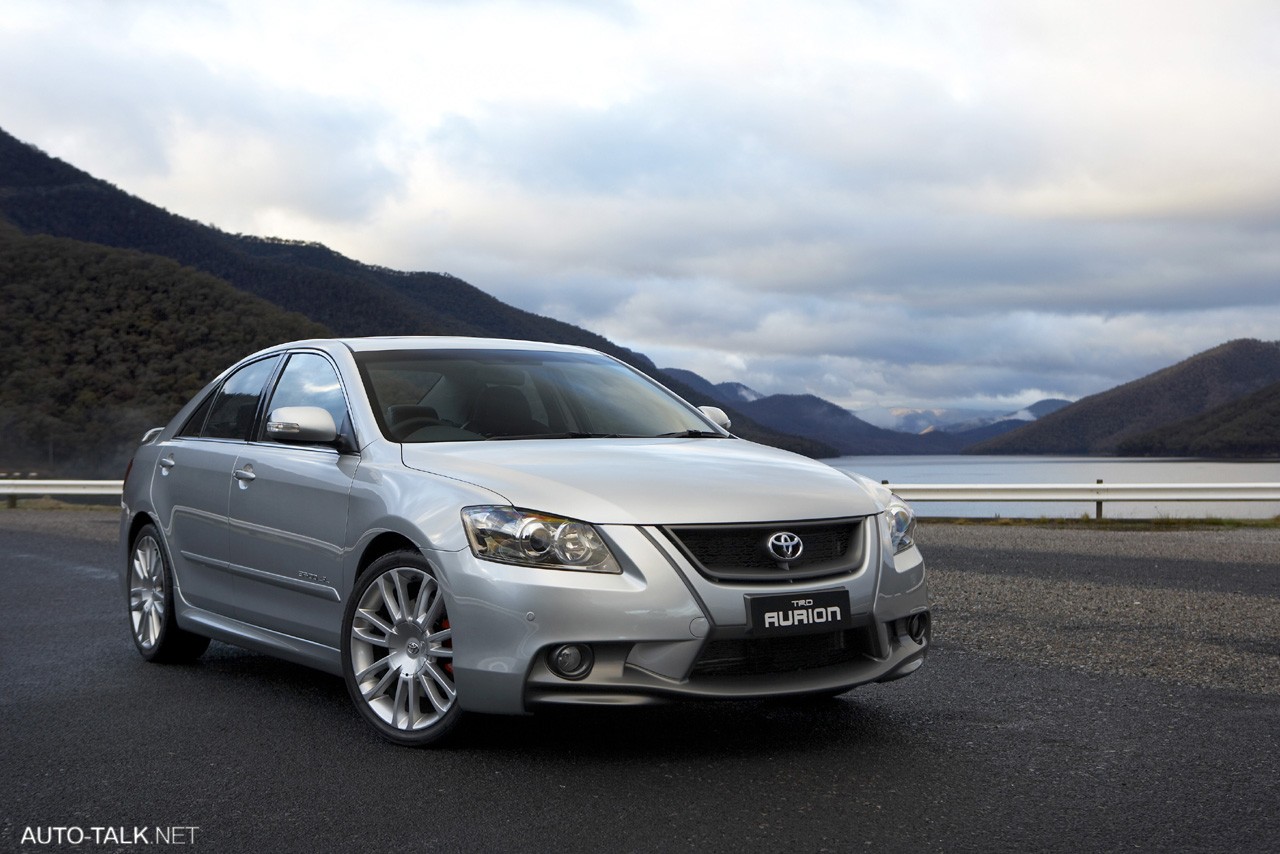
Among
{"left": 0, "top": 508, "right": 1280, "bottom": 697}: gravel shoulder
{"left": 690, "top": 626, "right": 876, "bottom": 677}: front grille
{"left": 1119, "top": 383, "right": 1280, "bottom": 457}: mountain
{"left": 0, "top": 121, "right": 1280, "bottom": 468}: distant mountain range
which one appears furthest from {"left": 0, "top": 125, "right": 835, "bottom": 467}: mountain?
{"left": 690, "top": 626, "right": 876, "bottom": 677}: front grille

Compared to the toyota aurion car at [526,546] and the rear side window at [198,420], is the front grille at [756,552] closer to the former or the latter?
the toyota aurion car at [526,546]

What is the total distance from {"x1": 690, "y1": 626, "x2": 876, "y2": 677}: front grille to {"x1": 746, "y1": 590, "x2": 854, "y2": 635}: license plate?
0.17ft

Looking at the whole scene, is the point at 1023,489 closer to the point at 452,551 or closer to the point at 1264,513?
the point at 1264,513

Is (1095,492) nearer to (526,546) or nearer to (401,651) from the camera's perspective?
(401,651)

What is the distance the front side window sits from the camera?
18.8ft

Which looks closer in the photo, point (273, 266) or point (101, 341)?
point (101, 341)

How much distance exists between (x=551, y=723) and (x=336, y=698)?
3.92ft

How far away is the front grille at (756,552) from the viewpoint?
176 inches

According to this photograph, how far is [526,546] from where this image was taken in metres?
4.45

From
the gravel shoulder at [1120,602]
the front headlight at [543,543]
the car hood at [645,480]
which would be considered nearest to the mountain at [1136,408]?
the gravel shoulder at [1120,602]

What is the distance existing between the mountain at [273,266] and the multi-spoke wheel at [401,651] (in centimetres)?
10416

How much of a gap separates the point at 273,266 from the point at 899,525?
14116cm

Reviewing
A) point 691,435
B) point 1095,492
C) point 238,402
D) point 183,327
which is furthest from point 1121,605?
point 183,327

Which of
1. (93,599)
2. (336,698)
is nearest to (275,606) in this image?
(336,698)
